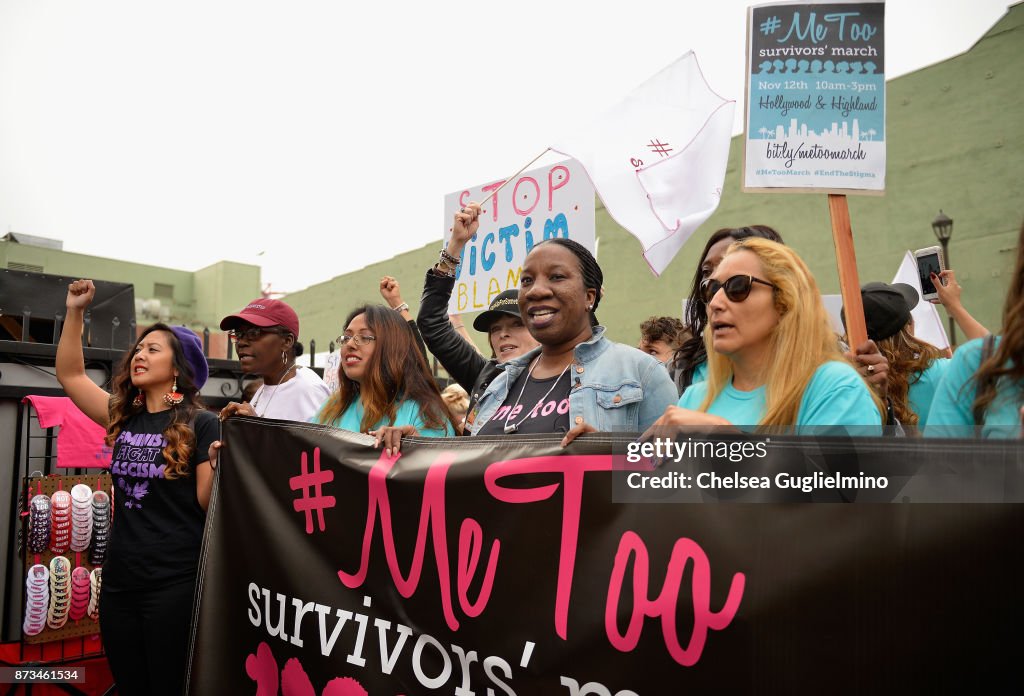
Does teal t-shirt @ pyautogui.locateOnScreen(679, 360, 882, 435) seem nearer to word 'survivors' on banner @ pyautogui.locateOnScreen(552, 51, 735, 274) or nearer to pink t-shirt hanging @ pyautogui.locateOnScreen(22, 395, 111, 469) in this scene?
word 'survivors' on banner @ pyautogui.locateOnScreen(552, 51, 735, 274)

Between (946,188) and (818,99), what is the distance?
12.7 m

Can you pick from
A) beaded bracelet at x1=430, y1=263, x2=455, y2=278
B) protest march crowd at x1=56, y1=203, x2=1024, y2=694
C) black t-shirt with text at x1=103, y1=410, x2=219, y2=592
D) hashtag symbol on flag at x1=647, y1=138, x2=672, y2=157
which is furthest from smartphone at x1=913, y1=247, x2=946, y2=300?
black t-shirt with text at x1=103, y1=410, x2=219, y2=592

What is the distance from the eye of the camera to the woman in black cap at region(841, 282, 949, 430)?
308 cm

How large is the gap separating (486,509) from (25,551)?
323 centimetres

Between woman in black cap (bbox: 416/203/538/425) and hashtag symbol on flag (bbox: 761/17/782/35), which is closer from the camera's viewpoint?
→ hashtag symbol on flag (bbox: 761/17/782/35)

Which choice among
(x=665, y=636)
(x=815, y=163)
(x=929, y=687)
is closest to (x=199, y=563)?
(x=665, y=636)

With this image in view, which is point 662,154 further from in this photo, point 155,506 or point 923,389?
point 155,506

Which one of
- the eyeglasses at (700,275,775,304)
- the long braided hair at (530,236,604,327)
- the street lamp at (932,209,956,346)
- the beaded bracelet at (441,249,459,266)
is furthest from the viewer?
the street lamp at (932,209,956,346)

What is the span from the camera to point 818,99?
278cm

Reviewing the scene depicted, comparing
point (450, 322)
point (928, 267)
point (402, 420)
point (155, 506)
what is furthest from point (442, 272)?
point (928, 267)

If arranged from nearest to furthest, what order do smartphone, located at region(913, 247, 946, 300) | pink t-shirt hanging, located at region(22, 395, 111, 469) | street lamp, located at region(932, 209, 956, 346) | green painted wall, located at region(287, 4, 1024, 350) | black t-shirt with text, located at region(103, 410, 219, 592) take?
black t-shirt with text, located at region(103, 410, 219, 592), smartphone, located at region(913, 247, 946, 300), pink t-shirt hanging, located at region(22, 395, 111, 469), street lamp, located at region(932, 209, 956, 346), green painted wall, located at region(287, 4, 1024, 350)

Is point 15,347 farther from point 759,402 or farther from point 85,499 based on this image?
point 759,402

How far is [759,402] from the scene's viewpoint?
2.00 meters

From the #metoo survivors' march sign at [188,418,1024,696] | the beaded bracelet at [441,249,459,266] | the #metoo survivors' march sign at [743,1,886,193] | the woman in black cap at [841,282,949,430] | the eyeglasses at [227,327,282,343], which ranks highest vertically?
the #metoo survivors' march sign at [743,1,886,193]
